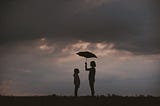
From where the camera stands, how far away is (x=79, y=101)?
90.4ft

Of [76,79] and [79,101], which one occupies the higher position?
[76,79]

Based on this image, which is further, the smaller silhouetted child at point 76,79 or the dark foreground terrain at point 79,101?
the smaller silhouetted child at point 76,79

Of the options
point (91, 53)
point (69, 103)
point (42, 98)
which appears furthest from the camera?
point (91, 53)

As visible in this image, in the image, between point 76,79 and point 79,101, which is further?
point 76,79

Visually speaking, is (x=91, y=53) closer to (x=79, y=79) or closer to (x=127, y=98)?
(x=79, y=79)

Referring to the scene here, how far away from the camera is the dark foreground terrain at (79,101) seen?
27188 millimetres

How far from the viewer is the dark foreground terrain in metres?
27.2

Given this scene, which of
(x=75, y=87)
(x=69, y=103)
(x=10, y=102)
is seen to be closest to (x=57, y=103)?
(x=69, y=103)

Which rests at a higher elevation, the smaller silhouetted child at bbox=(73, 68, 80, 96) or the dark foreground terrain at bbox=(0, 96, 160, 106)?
the smaller silhouetted child at bbox=(73, 68, 80, 96)

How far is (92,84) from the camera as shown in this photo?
103 feet

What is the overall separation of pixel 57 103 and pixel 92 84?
180 inches

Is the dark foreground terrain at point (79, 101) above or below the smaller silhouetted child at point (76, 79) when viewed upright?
below

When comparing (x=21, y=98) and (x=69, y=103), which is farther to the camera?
(x=21, y=98)

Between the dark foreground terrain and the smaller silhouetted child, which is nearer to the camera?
the dark foreground terrain
